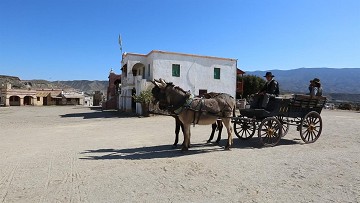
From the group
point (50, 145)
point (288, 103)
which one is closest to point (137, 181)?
point (50, 145)

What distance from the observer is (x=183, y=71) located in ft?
96.3

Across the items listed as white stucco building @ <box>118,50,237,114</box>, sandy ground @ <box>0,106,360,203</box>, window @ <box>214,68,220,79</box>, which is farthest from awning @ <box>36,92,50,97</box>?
sandy ground @ <box>0,106,360,203</box>

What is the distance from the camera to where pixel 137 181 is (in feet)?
19.3

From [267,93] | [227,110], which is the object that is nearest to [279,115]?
[267,93]

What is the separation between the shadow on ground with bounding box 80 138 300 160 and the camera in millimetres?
8242

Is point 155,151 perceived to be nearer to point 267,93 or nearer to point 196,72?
point 267,93

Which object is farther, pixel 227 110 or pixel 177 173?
pixel 227 110

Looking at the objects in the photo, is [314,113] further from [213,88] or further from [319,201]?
[213,88]

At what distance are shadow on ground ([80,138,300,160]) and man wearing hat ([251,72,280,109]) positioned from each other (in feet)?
4.62

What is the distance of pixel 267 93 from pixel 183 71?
768 inches

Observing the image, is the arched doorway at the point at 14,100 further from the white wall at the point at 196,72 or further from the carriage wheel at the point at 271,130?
the carriage wheel at the point at 271,130

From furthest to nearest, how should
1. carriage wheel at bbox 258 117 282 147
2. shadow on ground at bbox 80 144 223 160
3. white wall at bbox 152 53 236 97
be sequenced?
white wall at bbox 152 53 236 97
carriage wheel at bbox 258 117 282 147
shadow on ground at bbox 80 144 223 160

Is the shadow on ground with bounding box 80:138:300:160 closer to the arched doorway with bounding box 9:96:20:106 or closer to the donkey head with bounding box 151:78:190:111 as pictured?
the donkey head with bounding box 151:78:190:111

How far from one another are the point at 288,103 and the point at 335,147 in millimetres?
2105
